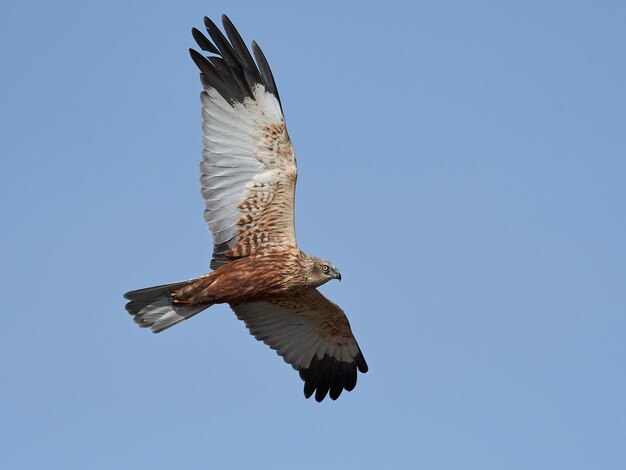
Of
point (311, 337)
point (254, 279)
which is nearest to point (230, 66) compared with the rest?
point (254, 279)

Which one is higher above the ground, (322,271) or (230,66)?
(230,66)

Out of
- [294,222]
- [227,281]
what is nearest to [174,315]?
[227,281]

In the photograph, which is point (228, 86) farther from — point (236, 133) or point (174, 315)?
point (174, 315)

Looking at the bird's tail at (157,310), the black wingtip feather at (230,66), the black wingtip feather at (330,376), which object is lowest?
the bird's tail at (157,310)

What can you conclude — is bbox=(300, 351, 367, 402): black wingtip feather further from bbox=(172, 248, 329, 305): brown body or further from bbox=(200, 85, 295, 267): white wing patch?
bbox=(200, 85, 295, 267): white wing patch

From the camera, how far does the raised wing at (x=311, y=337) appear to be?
1638cm

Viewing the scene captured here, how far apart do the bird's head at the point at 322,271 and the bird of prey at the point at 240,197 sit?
13mm

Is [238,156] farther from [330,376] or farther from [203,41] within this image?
[330,376]

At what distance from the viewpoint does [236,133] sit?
595 inches

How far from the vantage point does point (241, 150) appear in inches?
596

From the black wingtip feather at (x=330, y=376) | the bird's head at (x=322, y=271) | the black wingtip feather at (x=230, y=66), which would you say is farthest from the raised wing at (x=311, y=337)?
the black wingtip feather at (x=230, y=66)

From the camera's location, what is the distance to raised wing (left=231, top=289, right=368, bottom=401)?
16.4 metres

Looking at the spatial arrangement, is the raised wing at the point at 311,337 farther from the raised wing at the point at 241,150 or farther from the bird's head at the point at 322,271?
the raised wing at the point at 241,150

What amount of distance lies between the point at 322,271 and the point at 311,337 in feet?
6.31
